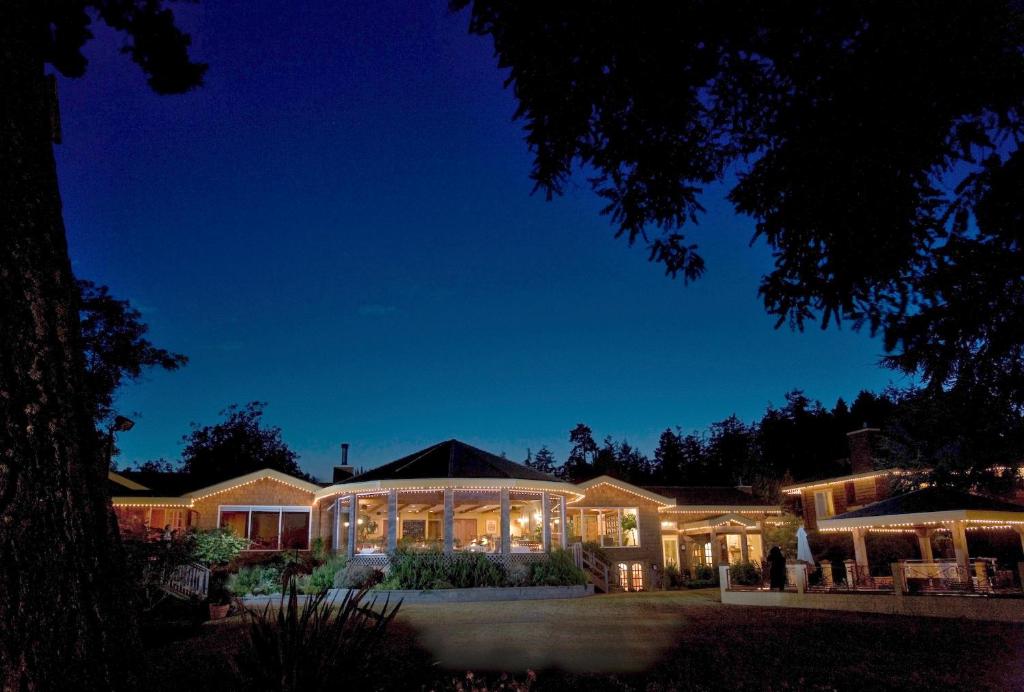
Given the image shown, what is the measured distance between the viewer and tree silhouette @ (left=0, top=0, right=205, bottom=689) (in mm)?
2420

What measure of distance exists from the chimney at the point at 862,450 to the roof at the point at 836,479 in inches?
20.5

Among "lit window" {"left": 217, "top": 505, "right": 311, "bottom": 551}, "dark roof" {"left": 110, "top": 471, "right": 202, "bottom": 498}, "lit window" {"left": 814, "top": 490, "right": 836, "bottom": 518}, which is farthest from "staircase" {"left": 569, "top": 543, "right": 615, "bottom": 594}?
"dark roof" {"left": 110, "top": 471, "right": 202, "bottom": 498}

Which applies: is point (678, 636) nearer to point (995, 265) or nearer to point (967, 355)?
point (967, 355)

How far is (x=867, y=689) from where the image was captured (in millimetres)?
6648

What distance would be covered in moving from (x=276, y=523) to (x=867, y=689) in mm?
26649

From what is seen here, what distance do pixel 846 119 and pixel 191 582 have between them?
65.7ft

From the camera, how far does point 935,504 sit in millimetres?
17188

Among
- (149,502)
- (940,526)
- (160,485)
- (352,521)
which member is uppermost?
(160,485)

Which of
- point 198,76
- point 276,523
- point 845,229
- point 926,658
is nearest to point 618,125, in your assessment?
point 845,229

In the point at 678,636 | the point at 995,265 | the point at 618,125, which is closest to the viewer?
the point at 995,265

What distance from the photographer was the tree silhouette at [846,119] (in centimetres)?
509

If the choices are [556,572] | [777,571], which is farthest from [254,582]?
[777,571]

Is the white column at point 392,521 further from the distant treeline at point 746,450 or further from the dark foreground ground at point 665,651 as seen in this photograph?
the distant treeline at point 746,450

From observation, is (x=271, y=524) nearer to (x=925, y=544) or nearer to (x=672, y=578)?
(x=672, y=578)
